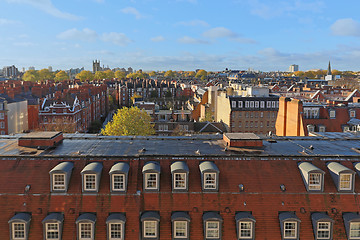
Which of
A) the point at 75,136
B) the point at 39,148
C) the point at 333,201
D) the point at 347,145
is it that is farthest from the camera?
the point at 75,136

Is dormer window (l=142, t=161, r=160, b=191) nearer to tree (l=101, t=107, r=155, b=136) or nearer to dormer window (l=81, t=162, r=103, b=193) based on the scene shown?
dormer window (l=81, t=162, r=103, b=193)

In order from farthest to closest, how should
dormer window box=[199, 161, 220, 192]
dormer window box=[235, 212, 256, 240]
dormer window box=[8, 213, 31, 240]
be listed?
1. dormer window box=[199, 161, 220, 192]
2. dormer window box=[235, 212, 256, 240]
3. dormer window box=[8, 213, 31, 240]

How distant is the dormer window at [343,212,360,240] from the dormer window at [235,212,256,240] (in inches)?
237

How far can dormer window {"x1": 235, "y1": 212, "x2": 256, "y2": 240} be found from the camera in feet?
67.6

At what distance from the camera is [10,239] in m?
20.3

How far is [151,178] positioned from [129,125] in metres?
40.8

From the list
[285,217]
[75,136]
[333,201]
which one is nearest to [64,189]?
[75,136]

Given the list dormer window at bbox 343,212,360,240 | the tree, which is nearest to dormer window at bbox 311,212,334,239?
dormer window at bbox 343,212,360,240

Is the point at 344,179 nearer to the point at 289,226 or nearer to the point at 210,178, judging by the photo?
the point at 289,226

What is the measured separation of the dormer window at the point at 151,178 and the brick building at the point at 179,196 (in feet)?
0.22

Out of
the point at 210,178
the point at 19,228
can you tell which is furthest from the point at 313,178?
the point at 19,228

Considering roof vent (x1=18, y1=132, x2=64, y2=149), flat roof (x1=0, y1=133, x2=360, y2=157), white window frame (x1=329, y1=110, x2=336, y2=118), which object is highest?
white window frame (x1=329, y1=110, x2=336, y2=118)

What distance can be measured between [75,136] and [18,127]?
57.1 m

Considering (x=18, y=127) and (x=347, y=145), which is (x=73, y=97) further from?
(x=347, y=145)
